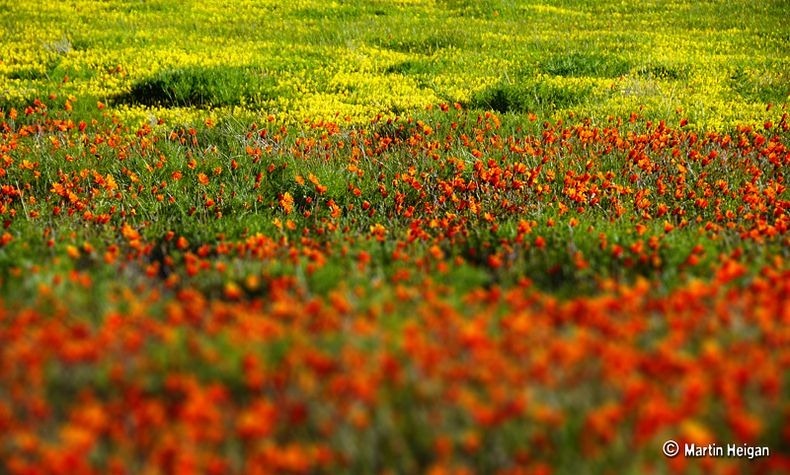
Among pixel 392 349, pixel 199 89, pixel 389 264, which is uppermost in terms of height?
pixel 392 349

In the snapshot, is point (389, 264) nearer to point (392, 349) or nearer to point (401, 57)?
point (392, 349)

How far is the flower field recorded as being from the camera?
97.6 inches

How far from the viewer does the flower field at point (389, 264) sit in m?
2.48

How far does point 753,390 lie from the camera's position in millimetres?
2580

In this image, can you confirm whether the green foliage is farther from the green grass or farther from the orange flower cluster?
the orange flower cluster

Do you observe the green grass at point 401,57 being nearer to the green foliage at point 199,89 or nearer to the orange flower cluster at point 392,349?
the green foliage at point 199,89

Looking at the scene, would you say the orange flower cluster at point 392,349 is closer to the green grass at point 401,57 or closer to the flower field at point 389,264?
the flower field at point 389,264

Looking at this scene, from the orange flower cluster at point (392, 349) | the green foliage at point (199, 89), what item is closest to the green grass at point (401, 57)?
the green foliage at point (199, 89)

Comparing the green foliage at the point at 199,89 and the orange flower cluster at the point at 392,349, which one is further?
the green foliage at the point at 199,89

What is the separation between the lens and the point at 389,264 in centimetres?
519

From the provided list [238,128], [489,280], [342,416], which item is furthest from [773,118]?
[342,416]

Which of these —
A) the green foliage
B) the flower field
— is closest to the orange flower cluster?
the flower field

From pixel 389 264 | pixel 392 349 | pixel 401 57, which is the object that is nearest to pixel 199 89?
pixel 401 57

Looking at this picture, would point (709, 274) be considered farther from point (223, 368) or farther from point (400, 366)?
point (223, 368)
